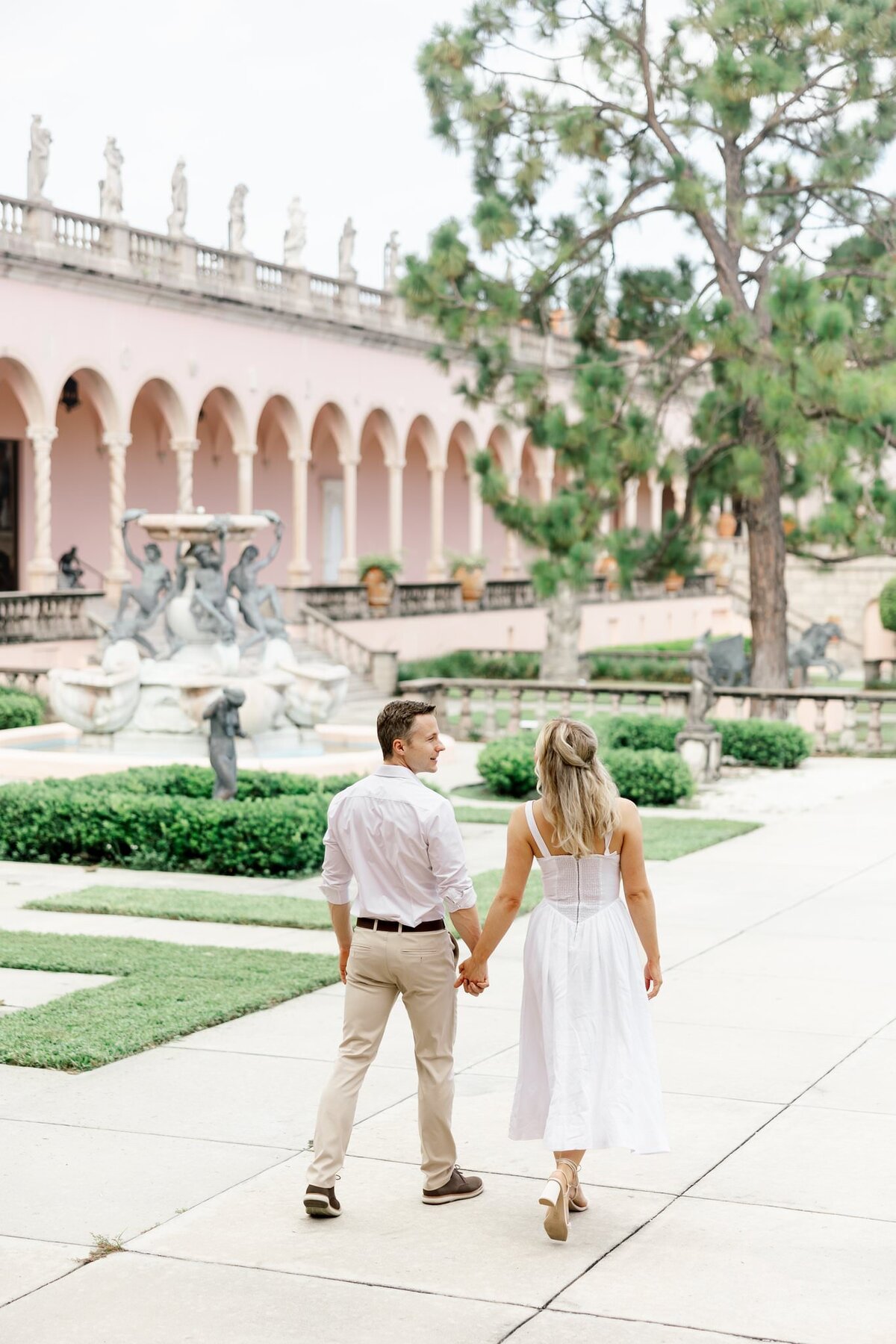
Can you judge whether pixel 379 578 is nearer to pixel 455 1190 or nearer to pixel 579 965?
pixel 455 1190

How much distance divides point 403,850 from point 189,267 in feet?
89.9

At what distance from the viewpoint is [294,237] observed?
34969 millimetres

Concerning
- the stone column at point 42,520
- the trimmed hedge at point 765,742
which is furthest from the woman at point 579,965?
the stone column at point 42,520

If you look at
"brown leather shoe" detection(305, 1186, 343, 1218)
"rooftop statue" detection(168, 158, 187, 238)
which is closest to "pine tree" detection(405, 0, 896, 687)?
"rooftop statue" detection(168, 158, 187, 238)

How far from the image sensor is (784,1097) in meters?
6.70

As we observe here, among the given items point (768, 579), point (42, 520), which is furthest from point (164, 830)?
point (42, 520)

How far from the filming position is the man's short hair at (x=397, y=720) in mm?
5391

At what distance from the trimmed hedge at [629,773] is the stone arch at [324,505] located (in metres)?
22.3

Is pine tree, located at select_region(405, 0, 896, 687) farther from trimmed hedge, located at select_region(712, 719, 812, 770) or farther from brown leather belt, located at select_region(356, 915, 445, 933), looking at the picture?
brown leather belt, located at select_region(356, 915, 445, 933)

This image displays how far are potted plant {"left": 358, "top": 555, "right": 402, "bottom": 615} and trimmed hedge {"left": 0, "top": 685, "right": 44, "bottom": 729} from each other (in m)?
12.7

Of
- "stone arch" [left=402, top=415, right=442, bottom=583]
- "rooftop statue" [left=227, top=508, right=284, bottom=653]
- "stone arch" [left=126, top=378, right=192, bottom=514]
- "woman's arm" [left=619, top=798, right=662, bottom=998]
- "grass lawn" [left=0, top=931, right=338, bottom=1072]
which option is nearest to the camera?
"woman's arm" [left=619, top=798, right=662, bottom=998]

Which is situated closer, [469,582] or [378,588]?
[378,588]

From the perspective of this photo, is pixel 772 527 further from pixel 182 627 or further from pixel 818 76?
pixel 182 627

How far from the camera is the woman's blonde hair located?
17.0ft
